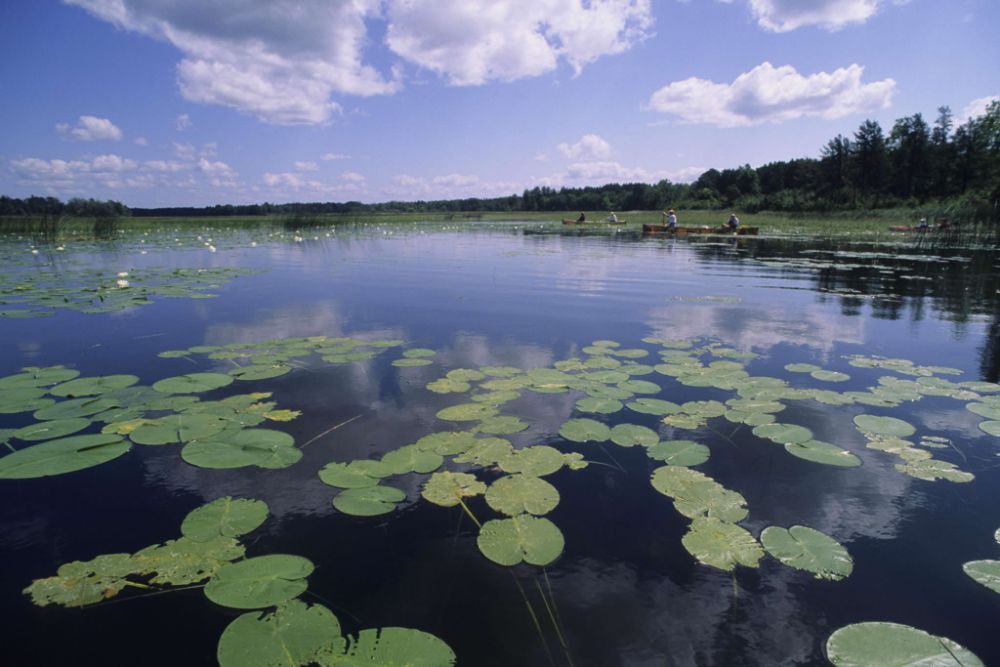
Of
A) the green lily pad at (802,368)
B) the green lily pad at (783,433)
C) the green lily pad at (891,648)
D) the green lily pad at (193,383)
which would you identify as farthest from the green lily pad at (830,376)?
the green lily pad at (193,383)

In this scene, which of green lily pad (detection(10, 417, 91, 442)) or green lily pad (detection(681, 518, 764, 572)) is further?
green lily pad (detection(10, 417, 91, 442))

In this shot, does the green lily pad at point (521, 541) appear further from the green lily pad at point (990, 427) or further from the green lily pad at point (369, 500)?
the green lily pad at point (990, 427)

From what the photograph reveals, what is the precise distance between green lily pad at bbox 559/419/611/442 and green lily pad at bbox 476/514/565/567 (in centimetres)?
97

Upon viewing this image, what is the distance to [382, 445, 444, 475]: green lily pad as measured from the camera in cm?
278

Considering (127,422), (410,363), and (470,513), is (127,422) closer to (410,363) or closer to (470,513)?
(410,363)

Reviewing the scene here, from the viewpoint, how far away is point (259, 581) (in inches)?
73.5

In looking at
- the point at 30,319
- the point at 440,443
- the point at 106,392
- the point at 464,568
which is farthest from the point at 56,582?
the point at 30,319

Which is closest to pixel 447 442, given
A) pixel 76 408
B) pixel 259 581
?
pixel 259 581

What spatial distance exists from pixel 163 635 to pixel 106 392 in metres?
3.04

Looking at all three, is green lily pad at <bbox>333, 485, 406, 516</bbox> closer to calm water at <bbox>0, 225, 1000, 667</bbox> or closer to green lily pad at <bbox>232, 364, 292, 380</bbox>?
calm water at <bbox>0, 225, 1000, 667</bbox>

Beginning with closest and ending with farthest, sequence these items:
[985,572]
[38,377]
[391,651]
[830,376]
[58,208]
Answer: [391,651] → [985,572] → [38,377] → [830,376] → [58,208]

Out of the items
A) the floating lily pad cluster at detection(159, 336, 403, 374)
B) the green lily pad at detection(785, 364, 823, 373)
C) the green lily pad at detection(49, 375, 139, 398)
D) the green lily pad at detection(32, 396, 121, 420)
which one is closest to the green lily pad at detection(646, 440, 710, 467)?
the green lily pad at detection(785, 364, 823, 373)

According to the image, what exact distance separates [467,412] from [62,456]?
98.6 inches

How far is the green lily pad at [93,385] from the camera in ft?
12.5
